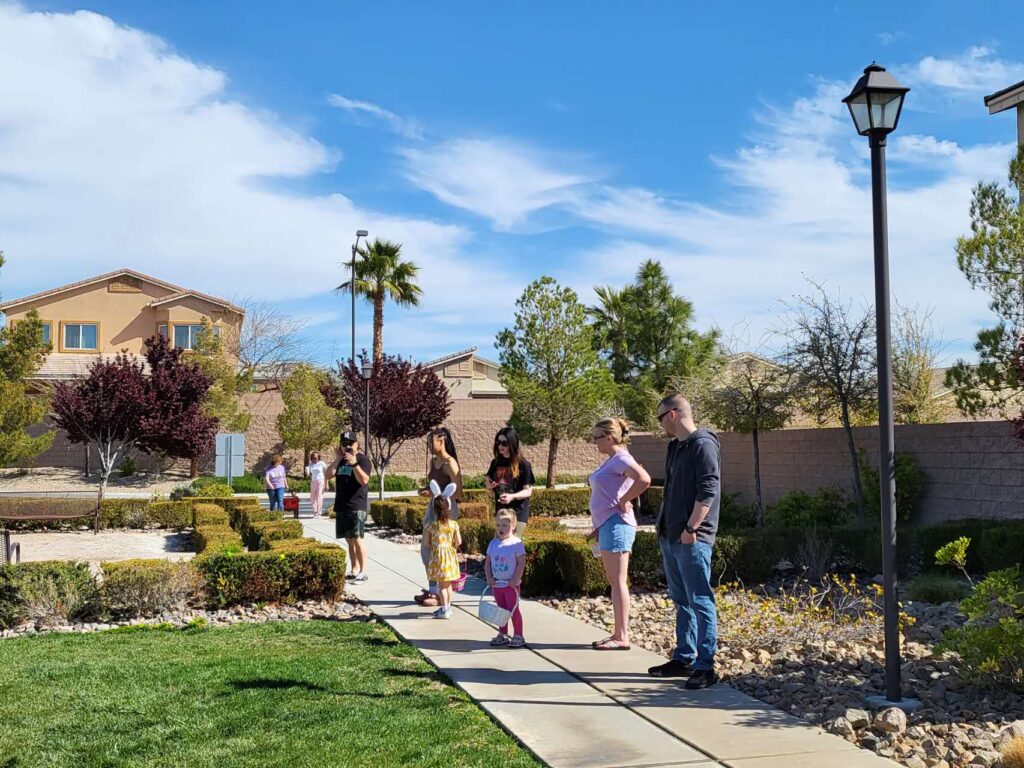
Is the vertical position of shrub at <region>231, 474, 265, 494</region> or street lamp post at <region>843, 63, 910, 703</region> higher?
street lamp post at <region>843, 63, 910, 703</region>

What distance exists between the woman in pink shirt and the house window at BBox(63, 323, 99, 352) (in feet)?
132

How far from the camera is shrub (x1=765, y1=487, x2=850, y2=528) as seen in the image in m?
14.8

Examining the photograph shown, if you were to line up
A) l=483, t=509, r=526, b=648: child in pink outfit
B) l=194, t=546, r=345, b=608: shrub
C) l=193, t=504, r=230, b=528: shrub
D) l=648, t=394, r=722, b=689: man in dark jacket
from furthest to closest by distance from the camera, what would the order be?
l=193, t=504, r=230, b=528: shrub
l=194, t=546, r=345, b=608: shrub
l=483, t=509, r=526, b=648: child in pink outfit
l=648, t=394, r=722, b=689: man in dark jacket

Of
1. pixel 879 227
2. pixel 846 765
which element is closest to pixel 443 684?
pixel 846 765

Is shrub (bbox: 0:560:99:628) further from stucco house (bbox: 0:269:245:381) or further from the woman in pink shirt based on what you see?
stucco house (bbox: 0:269:245:381)

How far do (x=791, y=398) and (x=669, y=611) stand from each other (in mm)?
8811

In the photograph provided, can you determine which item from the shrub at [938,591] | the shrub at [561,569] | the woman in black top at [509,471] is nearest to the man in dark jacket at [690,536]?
the woman in black top at [509,471]

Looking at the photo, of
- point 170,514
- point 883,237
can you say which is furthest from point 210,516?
point 883,237

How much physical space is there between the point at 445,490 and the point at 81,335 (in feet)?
127

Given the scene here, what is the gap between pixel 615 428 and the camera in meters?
6.51

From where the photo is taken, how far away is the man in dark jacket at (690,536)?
555cm

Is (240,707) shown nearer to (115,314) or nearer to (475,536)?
(475,536)

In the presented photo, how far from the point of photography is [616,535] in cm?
637

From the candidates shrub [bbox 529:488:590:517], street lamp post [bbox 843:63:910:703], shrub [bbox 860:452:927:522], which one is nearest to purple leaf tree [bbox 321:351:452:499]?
shrub [bbox 529:488:590:517]
